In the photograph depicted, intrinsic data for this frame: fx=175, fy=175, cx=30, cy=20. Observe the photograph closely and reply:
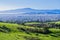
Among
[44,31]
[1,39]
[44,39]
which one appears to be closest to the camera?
[1,39]

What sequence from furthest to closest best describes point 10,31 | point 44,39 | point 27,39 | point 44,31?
point 44,31
point 10,31
point 44,39
point 27,39

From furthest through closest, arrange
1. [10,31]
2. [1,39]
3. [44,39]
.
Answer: [10,31], [44,39], [1,39]

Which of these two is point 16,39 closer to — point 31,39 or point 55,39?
point 31,39

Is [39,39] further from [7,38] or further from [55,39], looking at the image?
[7,38]

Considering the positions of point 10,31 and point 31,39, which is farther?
point 10,31

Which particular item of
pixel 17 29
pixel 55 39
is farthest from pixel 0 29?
pixel 55 39

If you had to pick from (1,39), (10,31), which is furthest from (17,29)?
(1,39)

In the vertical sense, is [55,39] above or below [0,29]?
below

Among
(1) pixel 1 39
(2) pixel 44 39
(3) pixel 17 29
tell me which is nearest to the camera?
(1) pixel 1 39

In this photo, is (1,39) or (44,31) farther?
(44,31)
